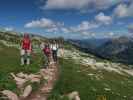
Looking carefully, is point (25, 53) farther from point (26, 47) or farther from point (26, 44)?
point (26, 44)

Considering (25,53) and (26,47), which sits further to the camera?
(25,53)

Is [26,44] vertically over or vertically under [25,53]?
over

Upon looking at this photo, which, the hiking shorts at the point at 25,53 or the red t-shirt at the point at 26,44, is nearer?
the red t-shirt at the point at 26,44

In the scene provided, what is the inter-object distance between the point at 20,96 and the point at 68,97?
14.0 ft

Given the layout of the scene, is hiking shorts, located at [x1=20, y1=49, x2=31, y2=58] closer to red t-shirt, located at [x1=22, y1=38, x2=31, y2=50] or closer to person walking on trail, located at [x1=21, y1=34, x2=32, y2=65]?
person walking on trail, located at [x1=21, y1=34, x2=32, y2=65]

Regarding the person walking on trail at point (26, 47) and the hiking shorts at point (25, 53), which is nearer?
the person walking on trail at point (26, 47)

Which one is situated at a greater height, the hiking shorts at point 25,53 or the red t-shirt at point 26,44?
the red t-shirt at point 26,44

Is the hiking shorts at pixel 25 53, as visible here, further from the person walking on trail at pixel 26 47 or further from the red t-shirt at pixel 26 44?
the red t-shirt at pixel 26 44

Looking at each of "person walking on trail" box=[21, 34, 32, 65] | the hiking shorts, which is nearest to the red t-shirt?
"person walking on trail" box=[21, 34, 32, 65]

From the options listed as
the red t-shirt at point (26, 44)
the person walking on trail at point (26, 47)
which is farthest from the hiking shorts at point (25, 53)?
the red t-shirt at point (26, 44)

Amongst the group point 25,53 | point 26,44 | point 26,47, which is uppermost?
point 26,44

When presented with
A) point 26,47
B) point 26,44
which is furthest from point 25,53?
point 26,44

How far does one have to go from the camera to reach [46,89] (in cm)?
2806

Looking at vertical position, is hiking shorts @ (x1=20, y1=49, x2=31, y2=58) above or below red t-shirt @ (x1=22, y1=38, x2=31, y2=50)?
below
